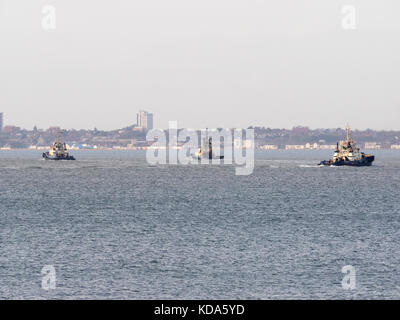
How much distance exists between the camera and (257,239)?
63.8 metres

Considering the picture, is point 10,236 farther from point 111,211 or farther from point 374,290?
point 374,290

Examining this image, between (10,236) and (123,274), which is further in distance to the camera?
(10,236)

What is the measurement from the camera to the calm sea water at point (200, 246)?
141 feet

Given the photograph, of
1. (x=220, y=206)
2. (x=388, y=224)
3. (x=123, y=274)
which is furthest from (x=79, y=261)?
(x=220, y=206)
